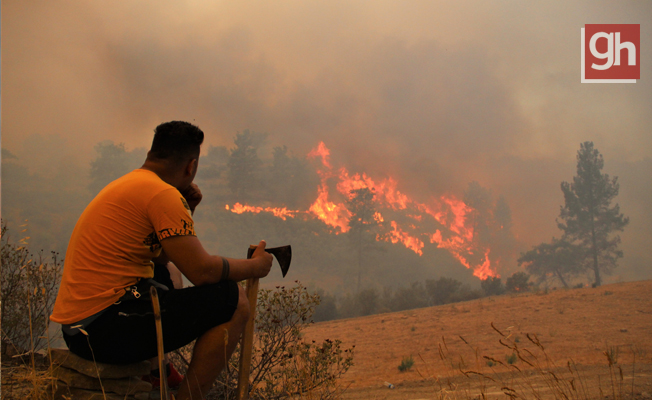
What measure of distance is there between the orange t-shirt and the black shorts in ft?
0.35

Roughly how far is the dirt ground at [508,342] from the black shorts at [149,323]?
13.1 feet

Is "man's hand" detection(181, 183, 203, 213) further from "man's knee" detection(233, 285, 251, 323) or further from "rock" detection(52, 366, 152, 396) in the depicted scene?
"rock" detection(52, 366, 152, 396)

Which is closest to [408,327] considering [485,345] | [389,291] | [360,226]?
[485,345]

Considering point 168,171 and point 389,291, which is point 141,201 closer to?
point 168,171

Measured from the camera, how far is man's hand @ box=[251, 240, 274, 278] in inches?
96.6

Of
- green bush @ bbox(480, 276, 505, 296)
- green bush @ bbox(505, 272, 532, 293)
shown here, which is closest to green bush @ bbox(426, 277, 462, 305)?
green bush @ bbox(480, 276, 505, 296)

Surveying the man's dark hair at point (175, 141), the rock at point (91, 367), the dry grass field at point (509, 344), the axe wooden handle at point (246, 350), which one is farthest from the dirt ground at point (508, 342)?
the man's dark hair at point (175, 141)

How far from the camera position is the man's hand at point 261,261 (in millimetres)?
2453

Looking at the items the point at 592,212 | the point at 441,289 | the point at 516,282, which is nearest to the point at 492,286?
the point at 516,282

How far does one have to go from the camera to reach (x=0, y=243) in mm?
6422

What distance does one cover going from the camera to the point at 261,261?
2488 millimetres

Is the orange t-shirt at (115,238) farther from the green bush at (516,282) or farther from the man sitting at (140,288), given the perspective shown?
the green bush at (516,282)

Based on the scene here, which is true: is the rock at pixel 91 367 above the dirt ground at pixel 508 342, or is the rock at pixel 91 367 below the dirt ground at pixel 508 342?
above

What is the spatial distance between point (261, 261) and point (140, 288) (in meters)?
0.72
